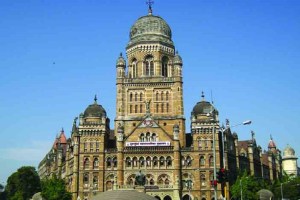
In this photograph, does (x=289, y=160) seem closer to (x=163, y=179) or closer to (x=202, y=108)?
(x=202, y=108)

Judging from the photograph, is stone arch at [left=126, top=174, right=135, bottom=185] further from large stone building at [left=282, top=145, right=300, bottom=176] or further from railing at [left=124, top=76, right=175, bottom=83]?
large stone building at [left=282, top=145, right=300, bottom=176]

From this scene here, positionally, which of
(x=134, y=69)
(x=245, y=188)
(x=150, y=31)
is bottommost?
(x=245, y=188)

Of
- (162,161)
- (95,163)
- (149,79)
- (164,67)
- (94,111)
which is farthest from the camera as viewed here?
(164,67)

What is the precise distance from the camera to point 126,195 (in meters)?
53.1

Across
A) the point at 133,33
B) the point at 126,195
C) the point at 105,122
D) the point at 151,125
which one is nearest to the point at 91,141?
the point at 105,122

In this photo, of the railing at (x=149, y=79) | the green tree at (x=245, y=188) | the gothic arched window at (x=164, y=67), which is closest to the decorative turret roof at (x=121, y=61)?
the railing at (x=149, y=79)

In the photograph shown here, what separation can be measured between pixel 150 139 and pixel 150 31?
25.0 m

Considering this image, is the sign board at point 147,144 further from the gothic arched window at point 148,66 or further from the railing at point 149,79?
the gothic arched window at point 148,66

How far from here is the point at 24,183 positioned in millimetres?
113562

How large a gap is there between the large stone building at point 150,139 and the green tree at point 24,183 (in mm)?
14605

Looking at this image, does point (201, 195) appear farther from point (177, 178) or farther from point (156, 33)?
point (156, 33)

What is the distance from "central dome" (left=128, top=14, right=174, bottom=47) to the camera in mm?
103312

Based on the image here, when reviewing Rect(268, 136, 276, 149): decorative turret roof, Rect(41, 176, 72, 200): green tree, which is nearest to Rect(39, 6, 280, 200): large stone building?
Rect(41, 176, 72, 200): green tree

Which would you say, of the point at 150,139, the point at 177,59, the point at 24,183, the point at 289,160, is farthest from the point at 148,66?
the point at 289,160
